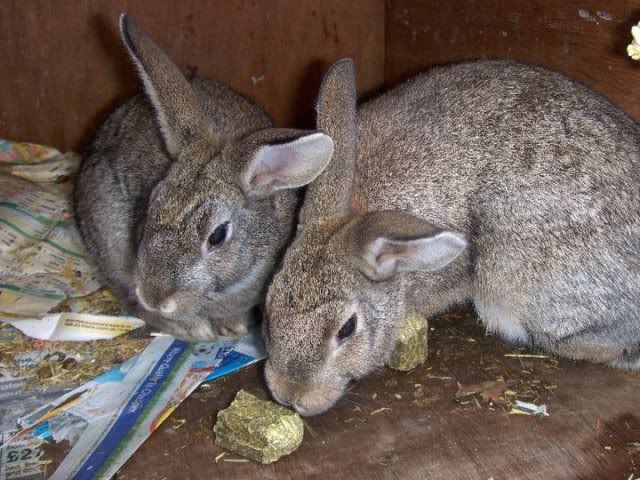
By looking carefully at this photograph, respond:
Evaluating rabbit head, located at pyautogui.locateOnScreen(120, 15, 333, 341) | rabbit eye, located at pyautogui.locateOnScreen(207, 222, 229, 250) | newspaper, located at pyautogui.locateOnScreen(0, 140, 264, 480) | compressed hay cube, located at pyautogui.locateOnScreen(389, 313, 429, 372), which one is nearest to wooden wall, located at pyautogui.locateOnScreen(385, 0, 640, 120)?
compressed hay cube, located at pyautogui.locateOnScreen(389, 313, 429, 372)

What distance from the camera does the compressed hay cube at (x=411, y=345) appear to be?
310 cm

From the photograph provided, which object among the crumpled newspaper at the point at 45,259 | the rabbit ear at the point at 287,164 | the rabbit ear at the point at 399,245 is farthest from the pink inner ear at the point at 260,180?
the crumpled newspaper at the point at 45,259

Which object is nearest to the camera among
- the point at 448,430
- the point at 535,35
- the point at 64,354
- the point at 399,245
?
the point at 399,245

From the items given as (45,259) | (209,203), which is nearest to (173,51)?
(45,259)

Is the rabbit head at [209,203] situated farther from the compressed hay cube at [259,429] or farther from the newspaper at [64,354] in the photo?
the compressed hay cube at [259,429]

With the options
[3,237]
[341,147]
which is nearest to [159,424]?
[341,147]

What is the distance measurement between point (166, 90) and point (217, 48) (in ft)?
5.77

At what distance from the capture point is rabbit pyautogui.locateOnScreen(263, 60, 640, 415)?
267 cm

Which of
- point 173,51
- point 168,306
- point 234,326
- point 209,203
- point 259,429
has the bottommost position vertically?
point 234,326

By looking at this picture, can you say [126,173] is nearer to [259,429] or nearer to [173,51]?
[173,51]

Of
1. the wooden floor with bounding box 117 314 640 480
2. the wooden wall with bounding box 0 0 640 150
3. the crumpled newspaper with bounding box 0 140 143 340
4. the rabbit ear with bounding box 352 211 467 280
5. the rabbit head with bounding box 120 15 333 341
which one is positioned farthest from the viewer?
the wooden wall with bounding box 0 0 640 150

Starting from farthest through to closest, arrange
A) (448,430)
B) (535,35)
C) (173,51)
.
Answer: (173,51) < (535,35) < (448,430)

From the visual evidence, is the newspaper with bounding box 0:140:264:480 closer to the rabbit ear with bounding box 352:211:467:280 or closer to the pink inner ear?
the pink inner ear

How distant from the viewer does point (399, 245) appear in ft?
→ 8.62
